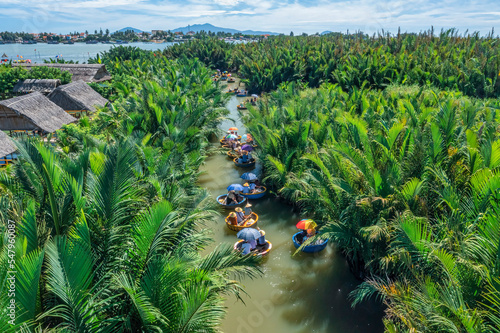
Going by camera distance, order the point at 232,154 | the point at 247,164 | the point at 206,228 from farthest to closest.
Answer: the point at 232,154 → the point at 247,164 → the point at 206,228

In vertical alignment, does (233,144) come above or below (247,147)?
below

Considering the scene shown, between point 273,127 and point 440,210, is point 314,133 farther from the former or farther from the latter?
point 440,210

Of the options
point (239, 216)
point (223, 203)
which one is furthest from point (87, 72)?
point (239, 216)

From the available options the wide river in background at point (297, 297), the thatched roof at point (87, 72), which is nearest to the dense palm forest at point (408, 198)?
the wide river in background at point (297, 297)

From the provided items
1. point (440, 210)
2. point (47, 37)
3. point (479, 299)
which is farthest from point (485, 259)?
point (47, 37)

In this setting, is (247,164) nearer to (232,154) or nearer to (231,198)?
(232,154)

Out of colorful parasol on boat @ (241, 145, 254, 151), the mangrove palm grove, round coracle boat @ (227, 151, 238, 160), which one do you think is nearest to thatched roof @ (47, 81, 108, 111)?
the mangrove palm grove

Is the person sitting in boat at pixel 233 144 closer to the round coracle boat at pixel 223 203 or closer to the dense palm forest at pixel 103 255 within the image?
the round coracle boat at pixel 223 203
